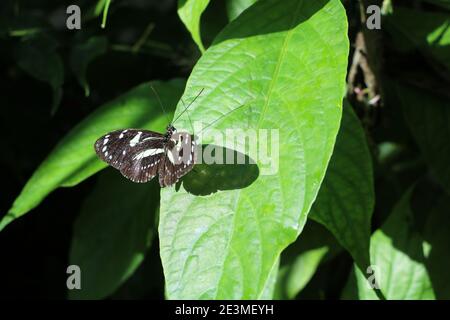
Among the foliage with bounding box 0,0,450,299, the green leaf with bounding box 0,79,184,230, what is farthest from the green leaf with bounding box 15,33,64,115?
the green leaf with bounding box 0,79,184,230

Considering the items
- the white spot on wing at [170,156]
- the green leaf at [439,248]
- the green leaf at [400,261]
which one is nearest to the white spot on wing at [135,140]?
the white spot on wing at [170,156]

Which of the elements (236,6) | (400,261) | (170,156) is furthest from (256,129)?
(400,261)

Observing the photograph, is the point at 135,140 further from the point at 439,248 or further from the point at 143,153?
the point at 439,248

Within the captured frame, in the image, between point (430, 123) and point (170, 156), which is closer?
point (170, 156)

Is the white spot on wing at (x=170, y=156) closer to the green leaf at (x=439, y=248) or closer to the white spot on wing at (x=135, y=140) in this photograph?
the white spot on wing at (x=135, y=140)
